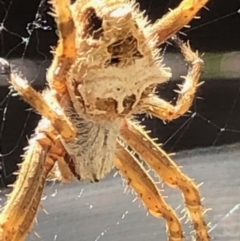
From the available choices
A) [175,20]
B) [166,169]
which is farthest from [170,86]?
[175,20]

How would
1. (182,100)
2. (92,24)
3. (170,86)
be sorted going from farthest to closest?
1. (170,86)
2. (182,100)
3. (92,24)

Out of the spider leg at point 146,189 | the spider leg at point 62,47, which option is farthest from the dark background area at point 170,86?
the spider leg at point 62,47

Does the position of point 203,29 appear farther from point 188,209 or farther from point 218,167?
point 188,209

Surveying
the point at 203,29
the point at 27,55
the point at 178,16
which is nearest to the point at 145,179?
the point at 178,16

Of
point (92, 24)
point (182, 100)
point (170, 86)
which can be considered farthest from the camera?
point (170, 86)

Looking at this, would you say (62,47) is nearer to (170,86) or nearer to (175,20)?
(175,20)

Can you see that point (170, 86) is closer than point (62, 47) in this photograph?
No
